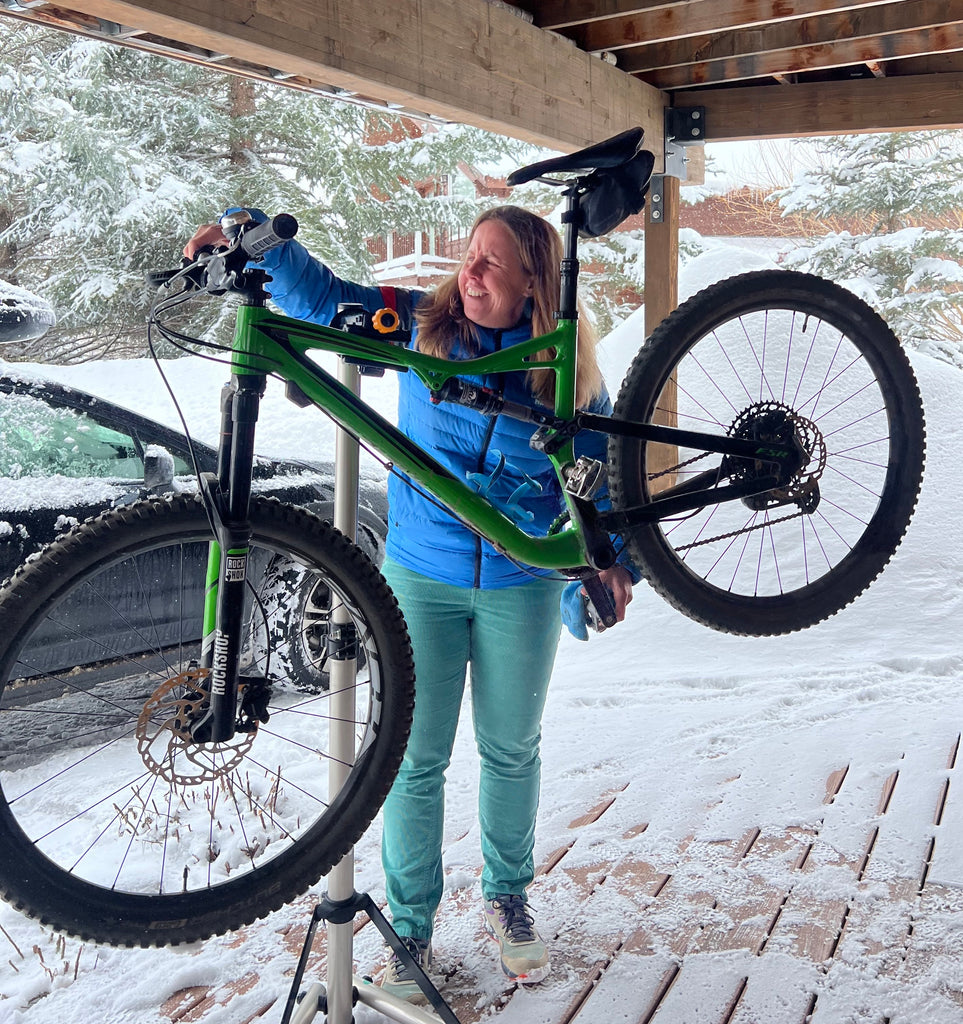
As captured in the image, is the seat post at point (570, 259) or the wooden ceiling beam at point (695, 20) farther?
the wooden ceiling beam at point (695, 20)

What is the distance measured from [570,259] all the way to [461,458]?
41 cm

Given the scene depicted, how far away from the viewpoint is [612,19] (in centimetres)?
303

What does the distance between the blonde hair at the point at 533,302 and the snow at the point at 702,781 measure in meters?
1.17

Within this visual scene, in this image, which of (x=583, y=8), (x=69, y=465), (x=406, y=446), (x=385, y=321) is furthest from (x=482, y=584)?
(x=583, y=8)

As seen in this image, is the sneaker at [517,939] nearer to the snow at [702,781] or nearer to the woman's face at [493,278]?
the snow at [702,781]

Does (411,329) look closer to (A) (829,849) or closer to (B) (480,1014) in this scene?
(B) (480,1014)

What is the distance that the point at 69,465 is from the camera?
264 centimetres

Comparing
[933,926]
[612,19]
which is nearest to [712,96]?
[612,19]

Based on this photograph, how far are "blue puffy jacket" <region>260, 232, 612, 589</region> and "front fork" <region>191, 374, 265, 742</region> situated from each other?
35 cm

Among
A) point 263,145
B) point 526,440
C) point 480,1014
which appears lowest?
point 480,1014

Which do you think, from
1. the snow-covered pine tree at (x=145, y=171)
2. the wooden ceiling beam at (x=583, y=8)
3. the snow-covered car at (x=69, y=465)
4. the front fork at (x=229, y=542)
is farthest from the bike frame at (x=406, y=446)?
the snow-covered pine tree at (x=145, y=171)

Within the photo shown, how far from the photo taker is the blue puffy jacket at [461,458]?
156 cm

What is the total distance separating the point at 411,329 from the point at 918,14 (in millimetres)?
2259

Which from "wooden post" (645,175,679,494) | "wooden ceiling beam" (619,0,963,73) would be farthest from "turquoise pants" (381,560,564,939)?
"wooden ceiling beam" (619,0,963,73)
